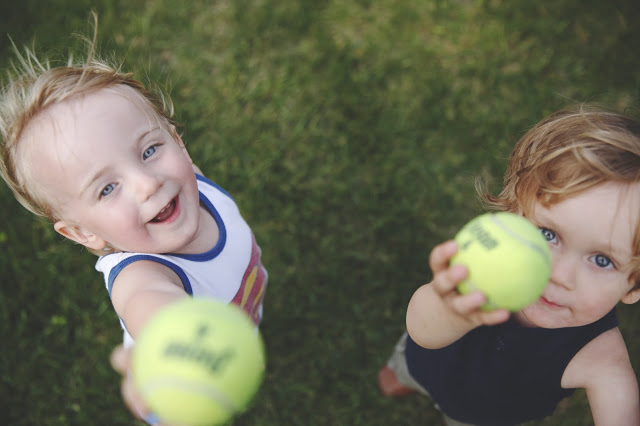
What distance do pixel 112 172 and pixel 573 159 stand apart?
5.11ft

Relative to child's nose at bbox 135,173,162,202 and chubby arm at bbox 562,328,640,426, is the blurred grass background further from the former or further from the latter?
child's nose at bbox 135,173,162,202

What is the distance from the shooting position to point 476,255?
4.65 feet

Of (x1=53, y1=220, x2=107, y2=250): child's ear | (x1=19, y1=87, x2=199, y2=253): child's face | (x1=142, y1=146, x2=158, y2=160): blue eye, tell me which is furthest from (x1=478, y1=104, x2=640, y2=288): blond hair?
(x1=53, y1=220, x2=107, y2=250): child's ear

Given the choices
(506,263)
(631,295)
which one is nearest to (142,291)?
(506,263)

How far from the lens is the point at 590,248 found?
1537 millimetres

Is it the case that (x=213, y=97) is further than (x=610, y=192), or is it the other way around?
(x=213, y=97)

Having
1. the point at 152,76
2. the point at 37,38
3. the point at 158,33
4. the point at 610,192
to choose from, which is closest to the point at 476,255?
the point at 610,192

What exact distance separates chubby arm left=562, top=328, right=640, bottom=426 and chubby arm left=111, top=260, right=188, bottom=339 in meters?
1.41

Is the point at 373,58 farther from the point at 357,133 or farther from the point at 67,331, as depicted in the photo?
the point at 67,331

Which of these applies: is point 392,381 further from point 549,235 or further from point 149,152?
point 149,152

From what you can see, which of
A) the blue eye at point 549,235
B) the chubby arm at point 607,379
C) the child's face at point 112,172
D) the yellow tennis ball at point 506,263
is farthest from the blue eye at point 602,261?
the child's face at point 112,172

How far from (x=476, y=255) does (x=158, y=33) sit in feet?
10.8

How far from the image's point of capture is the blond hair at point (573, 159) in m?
1.58

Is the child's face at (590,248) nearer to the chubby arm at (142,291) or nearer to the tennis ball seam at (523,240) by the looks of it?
the tennis ball seam at (523,240)
